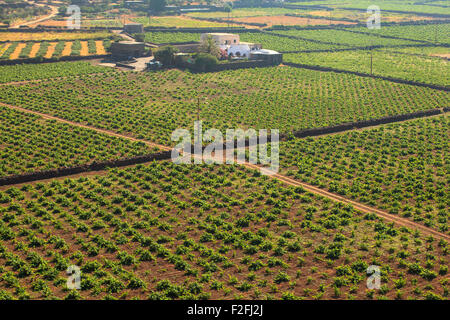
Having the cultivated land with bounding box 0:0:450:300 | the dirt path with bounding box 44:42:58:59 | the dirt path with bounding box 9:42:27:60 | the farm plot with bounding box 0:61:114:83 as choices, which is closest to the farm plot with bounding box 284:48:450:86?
the cultivated land with bounding box 0:0:450:300

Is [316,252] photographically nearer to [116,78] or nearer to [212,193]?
[212,193]

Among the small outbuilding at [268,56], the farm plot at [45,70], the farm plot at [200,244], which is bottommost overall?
the farm plot at [200,244]

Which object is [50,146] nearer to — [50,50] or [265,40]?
[50,50]

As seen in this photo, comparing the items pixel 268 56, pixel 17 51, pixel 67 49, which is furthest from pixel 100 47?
pixel 268 56

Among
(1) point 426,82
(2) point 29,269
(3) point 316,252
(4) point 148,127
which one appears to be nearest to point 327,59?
(1) point 426,82

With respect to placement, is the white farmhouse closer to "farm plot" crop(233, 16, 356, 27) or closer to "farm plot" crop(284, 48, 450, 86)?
"farm plot" crop(284, 48, 450, 86)

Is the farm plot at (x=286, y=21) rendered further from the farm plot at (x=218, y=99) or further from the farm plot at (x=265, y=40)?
the farm plot at (x=218, y=99)

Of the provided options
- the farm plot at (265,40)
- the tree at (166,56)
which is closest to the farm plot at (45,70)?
the tree at (166,56)
